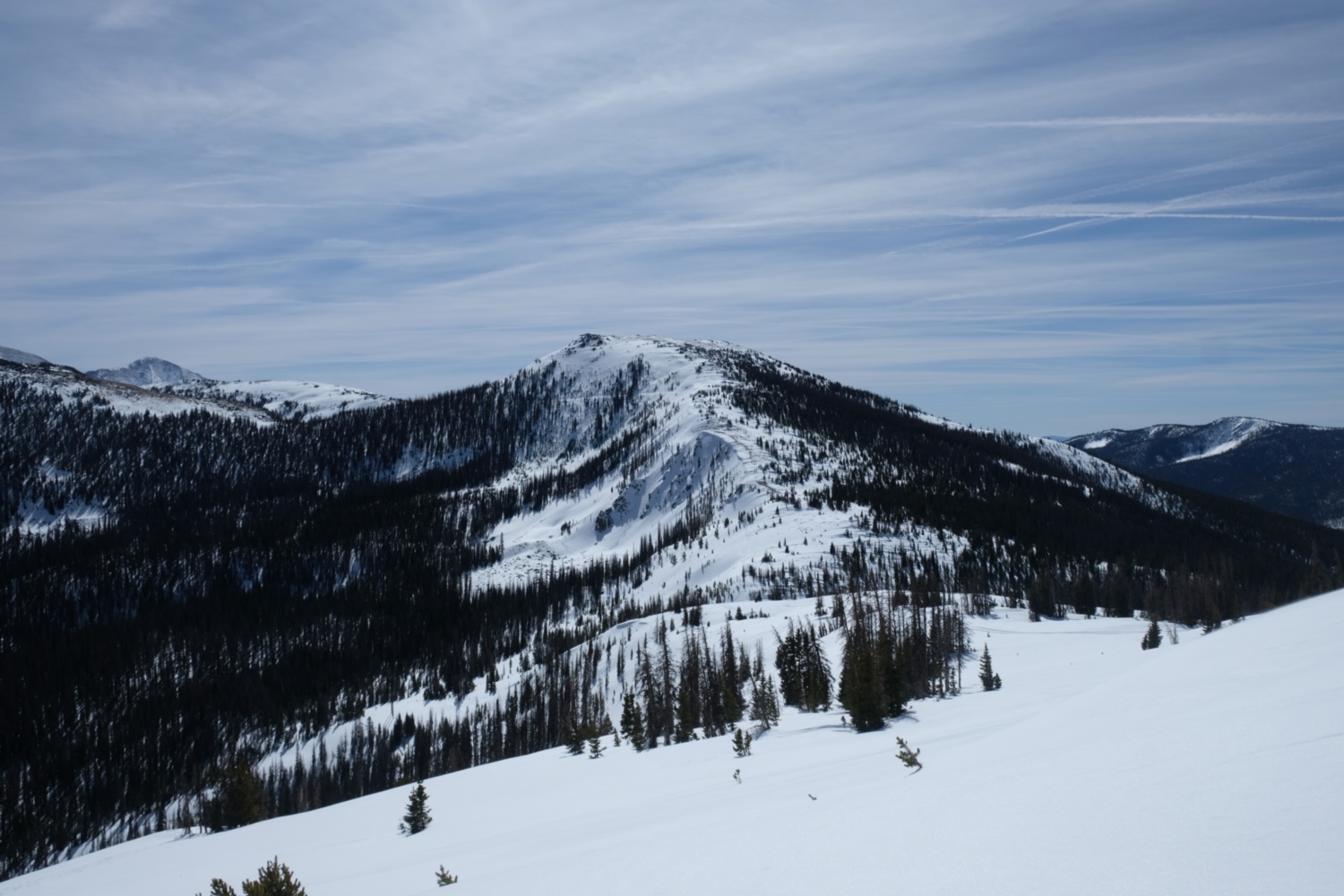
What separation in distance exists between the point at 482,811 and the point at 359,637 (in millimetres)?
152865

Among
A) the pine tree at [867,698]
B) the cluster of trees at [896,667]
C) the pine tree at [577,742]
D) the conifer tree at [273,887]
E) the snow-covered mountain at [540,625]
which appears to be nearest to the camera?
the conifer tree at [273,887]

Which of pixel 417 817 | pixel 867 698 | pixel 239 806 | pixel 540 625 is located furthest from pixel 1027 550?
pixel 417 817

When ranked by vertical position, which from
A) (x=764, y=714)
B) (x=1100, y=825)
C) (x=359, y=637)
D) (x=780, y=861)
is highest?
(x=1100, y=825)

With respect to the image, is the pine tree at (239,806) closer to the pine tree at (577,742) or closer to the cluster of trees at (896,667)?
the pine tree at (577,742)

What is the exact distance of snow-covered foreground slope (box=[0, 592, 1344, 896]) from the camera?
645 centimetres

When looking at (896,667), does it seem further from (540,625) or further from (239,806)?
(540,625)

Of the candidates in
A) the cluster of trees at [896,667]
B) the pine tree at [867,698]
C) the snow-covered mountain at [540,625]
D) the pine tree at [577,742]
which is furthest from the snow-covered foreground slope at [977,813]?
the snow-covered mountain at [540,625]

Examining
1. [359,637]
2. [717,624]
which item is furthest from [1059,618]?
[359,637]

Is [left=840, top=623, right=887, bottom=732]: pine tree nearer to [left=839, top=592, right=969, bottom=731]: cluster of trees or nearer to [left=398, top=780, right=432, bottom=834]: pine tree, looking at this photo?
[left=839, top=592, right=969, bottom=731]: cluster of trees

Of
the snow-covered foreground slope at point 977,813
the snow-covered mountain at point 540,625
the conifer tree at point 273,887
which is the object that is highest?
the snow-covered foreground slope at point 977,813

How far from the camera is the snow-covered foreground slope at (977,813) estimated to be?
645cm

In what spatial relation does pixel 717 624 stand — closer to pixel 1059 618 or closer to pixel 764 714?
pixel 1059 618

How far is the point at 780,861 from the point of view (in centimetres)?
905

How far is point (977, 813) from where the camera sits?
A: 8672 mm
